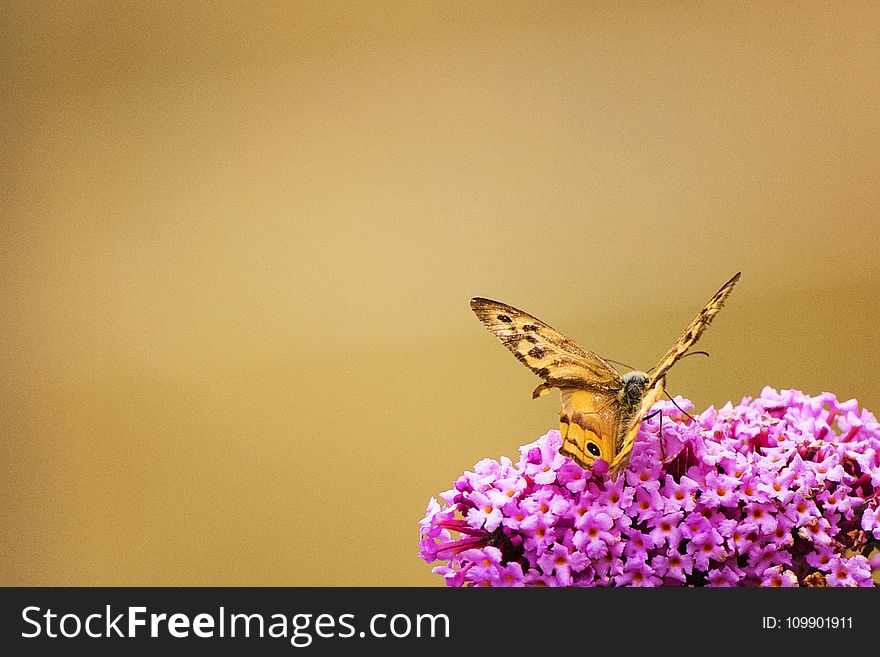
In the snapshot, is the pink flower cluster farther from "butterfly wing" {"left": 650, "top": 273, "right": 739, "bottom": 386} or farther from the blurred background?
the blurred background

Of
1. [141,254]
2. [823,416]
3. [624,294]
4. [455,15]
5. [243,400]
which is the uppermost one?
[455,15]

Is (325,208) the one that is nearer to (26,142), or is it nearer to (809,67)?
(26,142)

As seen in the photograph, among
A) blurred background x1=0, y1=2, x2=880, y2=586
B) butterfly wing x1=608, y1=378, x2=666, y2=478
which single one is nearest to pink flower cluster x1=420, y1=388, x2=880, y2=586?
butterfly wing x1=608, y1=378, x2=666, y2=478

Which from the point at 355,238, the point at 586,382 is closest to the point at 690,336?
the point at 586,382

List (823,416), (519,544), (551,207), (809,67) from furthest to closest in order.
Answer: (551,207)
(809,67)
(823,416)
(519,544)

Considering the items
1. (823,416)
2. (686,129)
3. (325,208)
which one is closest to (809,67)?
(686,129)

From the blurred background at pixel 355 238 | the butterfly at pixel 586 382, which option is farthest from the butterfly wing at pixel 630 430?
the blurred background at pixel 355 238
